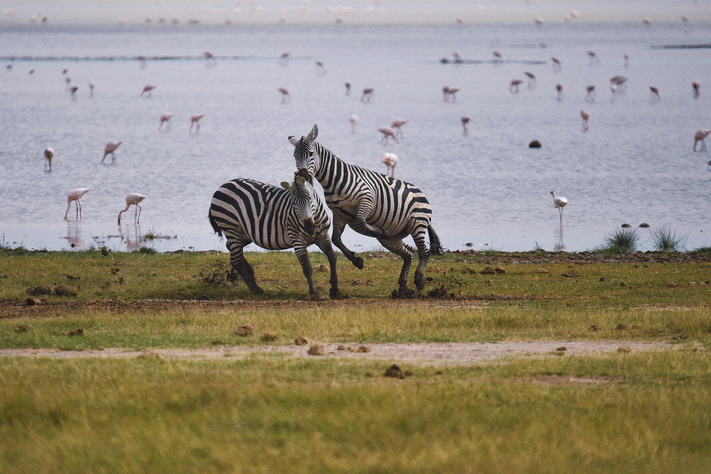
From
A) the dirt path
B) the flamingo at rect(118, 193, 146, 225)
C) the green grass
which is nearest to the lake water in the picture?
the flamingo at rect(118, 193, 146, 225)

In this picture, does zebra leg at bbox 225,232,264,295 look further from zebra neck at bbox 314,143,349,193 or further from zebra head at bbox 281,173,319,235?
zebra neck at bbox 314,143,349,193

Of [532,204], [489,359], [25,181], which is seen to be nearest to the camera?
[489,359]

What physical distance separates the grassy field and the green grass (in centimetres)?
2

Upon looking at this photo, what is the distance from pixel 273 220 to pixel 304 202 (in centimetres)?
79

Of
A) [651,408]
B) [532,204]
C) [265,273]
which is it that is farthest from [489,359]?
[532,204]

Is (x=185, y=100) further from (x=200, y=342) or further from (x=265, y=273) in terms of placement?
(x=200, y=342)

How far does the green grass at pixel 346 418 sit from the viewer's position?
25.4 ft

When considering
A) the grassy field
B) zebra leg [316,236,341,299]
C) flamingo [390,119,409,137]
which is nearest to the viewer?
the grassy field

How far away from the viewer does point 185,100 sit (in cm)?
6912

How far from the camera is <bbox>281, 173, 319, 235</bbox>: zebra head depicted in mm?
15875

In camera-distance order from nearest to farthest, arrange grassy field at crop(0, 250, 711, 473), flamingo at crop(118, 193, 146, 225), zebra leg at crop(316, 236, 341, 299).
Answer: grassy field at crop(0, 250, 711, 473) → zebra leg at crop(316, 236, 341, 299) → flamingo at crop(118, 193, 146, 225)

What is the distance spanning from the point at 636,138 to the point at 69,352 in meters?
39.0

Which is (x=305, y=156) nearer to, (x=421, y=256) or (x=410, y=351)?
(x=421, y=256)

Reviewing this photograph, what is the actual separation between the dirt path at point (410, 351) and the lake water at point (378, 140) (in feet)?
36.7
